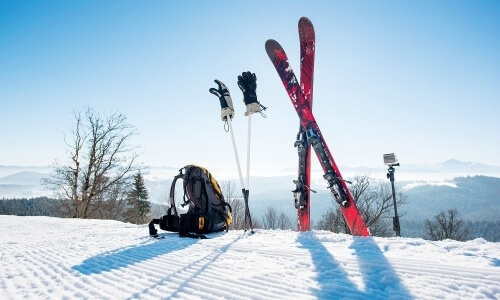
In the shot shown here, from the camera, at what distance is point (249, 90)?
4875 millimetres

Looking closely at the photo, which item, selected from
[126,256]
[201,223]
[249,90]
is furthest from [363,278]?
[249,90]

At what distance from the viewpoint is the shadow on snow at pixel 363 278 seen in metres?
1.49

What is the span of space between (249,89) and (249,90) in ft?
0.07

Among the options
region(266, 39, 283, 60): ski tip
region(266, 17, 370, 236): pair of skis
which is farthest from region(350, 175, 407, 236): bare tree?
region(266, 39, 283, 60): ski tip

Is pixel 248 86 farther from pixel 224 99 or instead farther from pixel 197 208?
pixel 197 208

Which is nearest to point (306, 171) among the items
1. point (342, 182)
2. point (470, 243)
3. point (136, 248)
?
point (342, 182)

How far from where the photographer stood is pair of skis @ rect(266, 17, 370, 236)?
526 cm

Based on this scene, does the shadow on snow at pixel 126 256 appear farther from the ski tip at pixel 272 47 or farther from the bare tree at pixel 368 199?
the bare tree at pixel 368 199

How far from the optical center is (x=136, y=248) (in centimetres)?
311

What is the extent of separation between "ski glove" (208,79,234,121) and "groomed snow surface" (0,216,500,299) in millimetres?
2619

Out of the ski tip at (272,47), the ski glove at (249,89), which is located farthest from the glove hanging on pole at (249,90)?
the ski tip at (272,47)

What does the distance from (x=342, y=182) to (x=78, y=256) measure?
4.51 metres

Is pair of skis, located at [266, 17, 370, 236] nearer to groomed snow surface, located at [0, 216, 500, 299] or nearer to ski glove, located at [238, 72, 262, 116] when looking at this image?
ski glove, located at [238, 72, 262, 116]

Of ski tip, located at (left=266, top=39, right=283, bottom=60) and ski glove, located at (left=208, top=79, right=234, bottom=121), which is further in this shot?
ski tip, located at (left=266, top=39, right=283, bottom=60)
